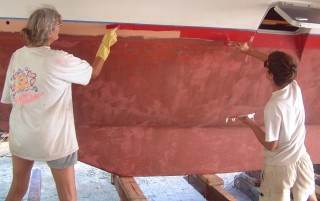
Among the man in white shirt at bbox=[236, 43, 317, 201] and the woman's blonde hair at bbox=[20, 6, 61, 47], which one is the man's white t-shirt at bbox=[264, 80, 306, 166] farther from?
the woman's blonde hair at bbox=[20, 6, 61, 47]

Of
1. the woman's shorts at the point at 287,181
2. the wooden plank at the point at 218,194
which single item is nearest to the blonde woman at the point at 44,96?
the woman's shorts at the point at 287,181

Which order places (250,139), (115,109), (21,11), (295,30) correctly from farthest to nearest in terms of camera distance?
(250,139), (295,30), (115,109), (21,11)

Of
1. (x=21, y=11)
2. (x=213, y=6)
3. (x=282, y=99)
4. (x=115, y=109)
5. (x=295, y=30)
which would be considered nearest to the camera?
(x=282, y=99)

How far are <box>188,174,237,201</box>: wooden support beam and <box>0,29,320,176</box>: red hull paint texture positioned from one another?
11 centimetres

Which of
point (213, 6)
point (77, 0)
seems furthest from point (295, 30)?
point (77, 0)

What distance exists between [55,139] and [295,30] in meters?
1.54

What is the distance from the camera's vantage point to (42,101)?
144 cm

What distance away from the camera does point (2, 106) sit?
1936 millimetres

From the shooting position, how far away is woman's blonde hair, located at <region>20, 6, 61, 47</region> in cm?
142

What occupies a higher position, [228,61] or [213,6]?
[213,6]

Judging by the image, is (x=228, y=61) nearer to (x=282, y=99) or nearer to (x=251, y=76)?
(x=251, y=76)

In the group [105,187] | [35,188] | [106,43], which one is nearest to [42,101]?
[106,43]

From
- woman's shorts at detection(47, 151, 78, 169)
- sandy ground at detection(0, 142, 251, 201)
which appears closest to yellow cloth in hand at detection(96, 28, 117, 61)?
woman's shorts at detection(47, 151, 78, 169)

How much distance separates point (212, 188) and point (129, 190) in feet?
1.95
